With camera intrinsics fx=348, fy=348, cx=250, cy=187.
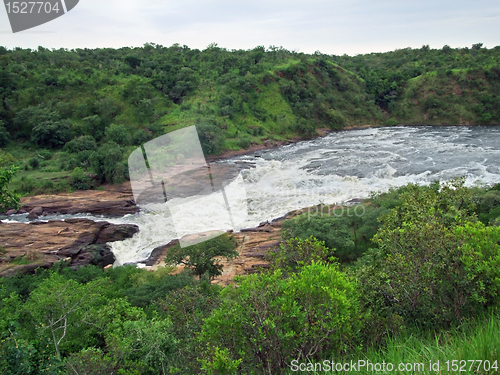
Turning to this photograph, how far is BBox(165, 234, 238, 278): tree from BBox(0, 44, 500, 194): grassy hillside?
15.2 m

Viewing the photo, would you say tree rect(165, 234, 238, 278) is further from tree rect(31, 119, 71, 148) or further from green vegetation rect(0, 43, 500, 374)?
tree rect(31, 119, 71, 148)

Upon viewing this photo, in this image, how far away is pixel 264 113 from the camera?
49.6 meters

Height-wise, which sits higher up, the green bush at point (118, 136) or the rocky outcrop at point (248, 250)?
the green bush at point (118, 136)

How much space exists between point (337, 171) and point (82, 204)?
66.7 feet

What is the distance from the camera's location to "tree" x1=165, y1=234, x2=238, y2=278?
1560 centimetres

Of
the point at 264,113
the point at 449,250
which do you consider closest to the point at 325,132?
the point at 264,113

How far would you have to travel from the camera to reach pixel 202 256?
51.6 ft

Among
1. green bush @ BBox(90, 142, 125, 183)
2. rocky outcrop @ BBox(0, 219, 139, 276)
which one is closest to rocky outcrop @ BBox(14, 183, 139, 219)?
green bush @ BBox(90, 142, 125, 183)

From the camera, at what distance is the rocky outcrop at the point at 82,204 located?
23.8 meters

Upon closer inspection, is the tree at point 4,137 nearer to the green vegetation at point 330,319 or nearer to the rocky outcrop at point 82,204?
the rocky outcrop at point 82,204

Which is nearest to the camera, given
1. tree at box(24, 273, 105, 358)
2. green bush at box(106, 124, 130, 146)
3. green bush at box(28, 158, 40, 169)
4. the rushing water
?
tree at box(24, 273, 105, 358)

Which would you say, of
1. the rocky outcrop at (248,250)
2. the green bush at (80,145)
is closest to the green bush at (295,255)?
the rocky outcrop at (248,250)

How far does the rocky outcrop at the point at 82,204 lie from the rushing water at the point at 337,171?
168 cm

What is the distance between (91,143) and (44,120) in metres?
6.91
